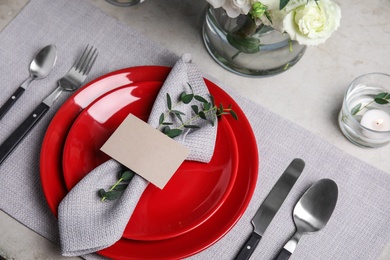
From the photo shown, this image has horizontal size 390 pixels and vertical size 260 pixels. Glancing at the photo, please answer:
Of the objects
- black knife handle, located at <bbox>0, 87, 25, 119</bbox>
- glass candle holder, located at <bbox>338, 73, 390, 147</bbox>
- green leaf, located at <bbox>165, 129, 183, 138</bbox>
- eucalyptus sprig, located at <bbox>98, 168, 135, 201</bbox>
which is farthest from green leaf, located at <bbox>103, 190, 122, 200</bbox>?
glass candle holder, located at <bbox>338, 73, 390, 147</bbox>

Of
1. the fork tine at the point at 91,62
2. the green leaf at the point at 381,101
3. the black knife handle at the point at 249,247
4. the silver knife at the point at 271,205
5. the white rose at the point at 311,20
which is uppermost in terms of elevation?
Result: the white rose at the point at 311,20

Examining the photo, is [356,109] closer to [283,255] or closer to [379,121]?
[379,121]

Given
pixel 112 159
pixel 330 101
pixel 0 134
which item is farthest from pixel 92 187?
pixel 330 101

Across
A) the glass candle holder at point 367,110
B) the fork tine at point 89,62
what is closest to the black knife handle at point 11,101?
the fork tine at point 89,62

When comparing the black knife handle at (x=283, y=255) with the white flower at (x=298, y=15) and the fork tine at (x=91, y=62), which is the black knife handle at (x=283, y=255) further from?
the fork tine at (x=91, y=62)

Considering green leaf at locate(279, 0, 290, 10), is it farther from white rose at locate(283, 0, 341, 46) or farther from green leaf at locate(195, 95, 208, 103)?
green leaf at locate(195, 95, 208, 103)

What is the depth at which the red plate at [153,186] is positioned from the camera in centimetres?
83

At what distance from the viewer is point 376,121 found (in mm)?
943

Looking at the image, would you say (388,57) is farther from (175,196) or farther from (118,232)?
(118,232)

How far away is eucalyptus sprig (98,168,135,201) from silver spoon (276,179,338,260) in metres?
0.26

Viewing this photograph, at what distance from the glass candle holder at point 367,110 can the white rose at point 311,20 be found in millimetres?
202

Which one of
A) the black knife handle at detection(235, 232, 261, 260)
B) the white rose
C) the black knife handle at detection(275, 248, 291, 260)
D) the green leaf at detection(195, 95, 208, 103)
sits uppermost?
the white rose

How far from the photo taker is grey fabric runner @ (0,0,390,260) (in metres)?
0.87

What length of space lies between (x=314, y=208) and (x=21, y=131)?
1.56 ft
